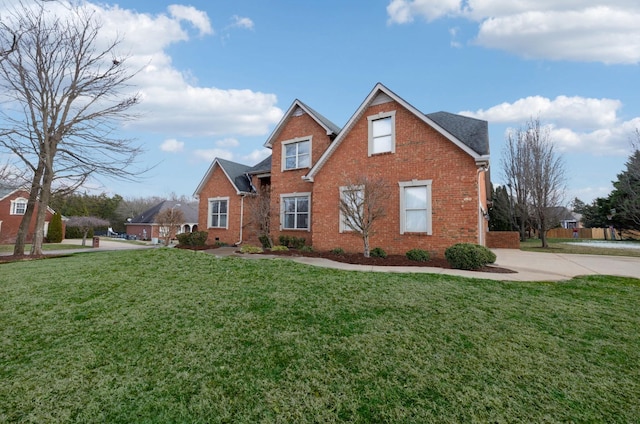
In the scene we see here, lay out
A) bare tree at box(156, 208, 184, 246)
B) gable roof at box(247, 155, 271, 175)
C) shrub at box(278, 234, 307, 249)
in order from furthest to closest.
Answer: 1. bare tree at box(156, 208, 184, 246)
2. gable roof at box(247, 155, 271, 175)
3. shrub at box(278, 234, 307, 249)

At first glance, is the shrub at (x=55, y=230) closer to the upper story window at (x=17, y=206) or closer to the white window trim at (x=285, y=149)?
the upper story window at (x=17, y=206)

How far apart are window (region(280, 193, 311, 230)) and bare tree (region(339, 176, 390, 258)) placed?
4.07 meters

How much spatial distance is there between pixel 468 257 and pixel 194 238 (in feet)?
49.0

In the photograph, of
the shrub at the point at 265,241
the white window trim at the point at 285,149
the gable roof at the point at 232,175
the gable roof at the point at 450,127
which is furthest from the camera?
the gable roof at the point at 232,175

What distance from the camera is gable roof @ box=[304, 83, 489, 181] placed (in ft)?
32.5

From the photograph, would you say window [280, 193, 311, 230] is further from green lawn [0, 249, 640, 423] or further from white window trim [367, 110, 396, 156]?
green lawn [0, 249, 640, 423]

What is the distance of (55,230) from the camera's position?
30.8 m

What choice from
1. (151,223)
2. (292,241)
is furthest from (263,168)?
(151,223)

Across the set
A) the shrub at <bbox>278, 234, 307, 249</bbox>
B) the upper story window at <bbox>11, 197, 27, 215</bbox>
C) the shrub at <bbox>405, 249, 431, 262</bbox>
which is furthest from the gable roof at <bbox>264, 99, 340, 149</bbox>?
the upper story window at <bbox>11, 197, 27, 215</bbox>

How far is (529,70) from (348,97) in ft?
28.1

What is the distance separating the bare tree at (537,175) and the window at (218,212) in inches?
819

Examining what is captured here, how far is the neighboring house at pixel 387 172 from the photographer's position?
10117 millimetres

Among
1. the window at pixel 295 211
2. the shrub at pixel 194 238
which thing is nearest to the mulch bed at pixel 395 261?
the window at pixel 295 211

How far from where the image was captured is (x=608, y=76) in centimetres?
1141
